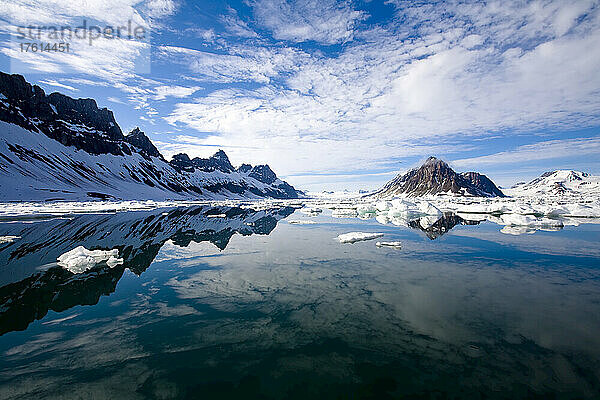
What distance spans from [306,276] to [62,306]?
970 centimetres

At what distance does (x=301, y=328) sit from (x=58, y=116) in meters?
200

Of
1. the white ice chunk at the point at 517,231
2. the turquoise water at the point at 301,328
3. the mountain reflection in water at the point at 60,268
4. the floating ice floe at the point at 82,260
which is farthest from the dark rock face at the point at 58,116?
the white ice chunk at the point at 517,231

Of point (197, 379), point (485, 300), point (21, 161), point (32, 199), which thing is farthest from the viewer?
point (21, 161)

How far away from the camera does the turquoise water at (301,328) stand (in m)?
5.89

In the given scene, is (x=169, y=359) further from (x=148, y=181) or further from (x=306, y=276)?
(x=148, y=181)

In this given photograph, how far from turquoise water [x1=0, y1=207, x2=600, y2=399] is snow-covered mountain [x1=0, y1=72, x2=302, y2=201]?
92556 mm

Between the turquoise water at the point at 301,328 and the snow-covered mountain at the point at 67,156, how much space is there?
304ft

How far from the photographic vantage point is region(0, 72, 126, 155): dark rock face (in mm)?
121562

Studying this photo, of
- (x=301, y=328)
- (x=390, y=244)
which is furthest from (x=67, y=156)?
(x=301, y=328)

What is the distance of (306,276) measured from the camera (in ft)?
43.8

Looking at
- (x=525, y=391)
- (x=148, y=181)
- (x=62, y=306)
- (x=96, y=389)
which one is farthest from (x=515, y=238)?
(x=148, y=181)

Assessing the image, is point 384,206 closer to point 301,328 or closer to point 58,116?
point 301,328

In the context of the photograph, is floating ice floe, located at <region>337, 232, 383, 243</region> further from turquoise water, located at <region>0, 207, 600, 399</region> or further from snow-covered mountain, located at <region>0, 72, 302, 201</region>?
snow-covered mountain, located at <region>0, 72, 302, 201</region>

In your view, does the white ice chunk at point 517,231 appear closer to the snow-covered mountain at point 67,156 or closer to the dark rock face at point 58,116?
the snow-covered mountain at point 67,156
